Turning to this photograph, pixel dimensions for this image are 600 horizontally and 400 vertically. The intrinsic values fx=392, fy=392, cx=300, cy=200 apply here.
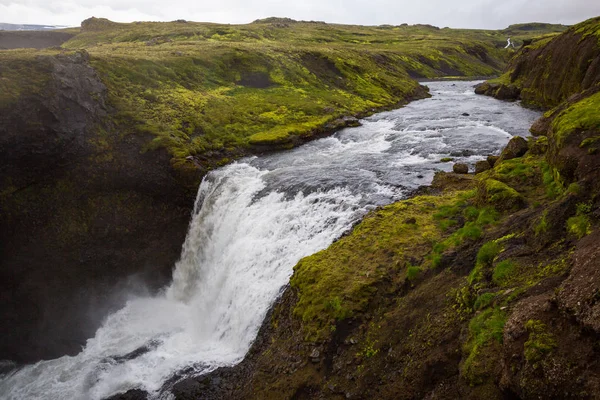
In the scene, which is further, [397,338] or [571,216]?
[397,338]

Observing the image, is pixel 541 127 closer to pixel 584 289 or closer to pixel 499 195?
pixel 499 195

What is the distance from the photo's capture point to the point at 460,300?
12375 millimetres

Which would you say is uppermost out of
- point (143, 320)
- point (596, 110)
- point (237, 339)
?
point (596, 110)

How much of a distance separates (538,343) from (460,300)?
3.95 meters

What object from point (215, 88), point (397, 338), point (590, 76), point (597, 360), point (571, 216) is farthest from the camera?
point (215, 88)

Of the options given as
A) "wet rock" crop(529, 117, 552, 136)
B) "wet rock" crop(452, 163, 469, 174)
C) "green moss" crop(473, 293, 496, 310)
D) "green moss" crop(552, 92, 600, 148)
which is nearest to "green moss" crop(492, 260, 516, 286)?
"green moss" crop(473, 293, 496, 310)

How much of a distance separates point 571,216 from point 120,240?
1150 inches

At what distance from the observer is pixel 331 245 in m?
18.5

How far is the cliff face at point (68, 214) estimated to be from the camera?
2789 centimetres

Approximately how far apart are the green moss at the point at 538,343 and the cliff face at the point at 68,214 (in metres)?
26.7

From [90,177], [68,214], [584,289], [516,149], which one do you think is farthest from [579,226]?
[68,214]

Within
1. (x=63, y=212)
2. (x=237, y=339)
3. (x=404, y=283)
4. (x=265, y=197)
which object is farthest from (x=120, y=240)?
(x=404, y=283)

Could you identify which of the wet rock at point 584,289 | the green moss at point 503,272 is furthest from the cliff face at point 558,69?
the wet rock at point 584,289

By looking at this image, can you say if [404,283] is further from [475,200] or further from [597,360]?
[597,360]
